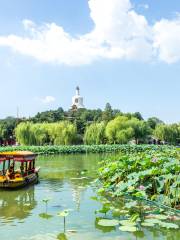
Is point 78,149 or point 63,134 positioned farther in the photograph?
point 63,134

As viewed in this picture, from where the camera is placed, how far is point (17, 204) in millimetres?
9344

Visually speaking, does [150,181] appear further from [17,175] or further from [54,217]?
[17,175]

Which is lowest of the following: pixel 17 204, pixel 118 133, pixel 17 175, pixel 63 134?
pixel 17 204

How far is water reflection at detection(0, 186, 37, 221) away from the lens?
800 centimetres

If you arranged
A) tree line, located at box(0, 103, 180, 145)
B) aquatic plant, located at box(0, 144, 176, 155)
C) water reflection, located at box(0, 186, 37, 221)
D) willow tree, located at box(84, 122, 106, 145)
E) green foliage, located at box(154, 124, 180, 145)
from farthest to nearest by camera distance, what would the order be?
green foliage, located at box(154, 124, 180, 145) → willow tree, located at box(84, 122, 106, 145) → tree line, located at box(0, 103, 180, 145) → aquatic plant, located at box(0, 144, 176, 155) → water reflection, located at box(0, 186, 37, 221)

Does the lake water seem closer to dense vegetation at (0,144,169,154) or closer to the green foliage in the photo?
dense vegetation at (0,144,169,154)

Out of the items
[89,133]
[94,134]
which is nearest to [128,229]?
[89,133]

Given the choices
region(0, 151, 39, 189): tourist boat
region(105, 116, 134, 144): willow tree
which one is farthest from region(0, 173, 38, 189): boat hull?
region(105, 116, 134, 144): willow tree

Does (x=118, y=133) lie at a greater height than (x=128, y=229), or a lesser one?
greater

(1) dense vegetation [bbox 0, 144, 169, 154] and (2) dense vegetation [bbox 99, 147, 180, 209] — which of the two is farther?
(1) dense vegetation [bbox 0, 144, 169, 154]

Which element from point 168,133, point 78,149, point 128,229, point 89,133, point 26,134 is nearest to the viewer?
point 128,229

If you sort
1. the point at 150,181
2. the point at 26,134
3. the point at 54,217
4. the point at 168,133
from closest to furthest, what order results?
the point at 54,217 → the point at 150,181 → the point at 26,134 → the point at 168,133

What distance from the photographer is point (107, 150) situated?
36.9 meters

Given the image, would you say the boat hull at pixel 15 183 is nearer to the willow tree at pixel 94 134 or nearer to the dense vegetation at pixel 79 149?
the dense vegetation at pixel 79 149
